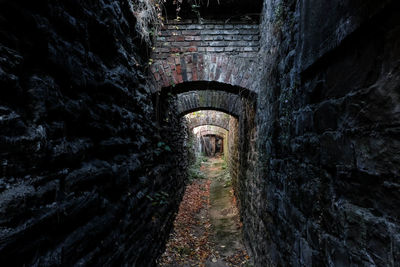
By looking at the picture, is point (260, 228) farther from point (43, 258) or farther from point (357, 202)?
point (43, 258)

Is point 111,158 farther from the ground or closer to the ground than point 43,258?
farther from the ground

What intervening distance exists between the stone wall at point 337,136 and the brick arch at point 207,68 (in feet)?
3.78

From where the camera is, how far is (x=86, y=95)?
160cm

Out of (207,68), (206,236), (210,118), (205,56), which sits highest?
(210,118)

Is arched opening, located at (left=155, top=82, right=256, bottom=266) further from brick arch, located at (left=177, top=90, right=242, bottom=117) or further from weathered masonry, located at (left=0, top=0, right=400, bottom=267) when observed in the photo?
weathered masonry, located at (left=0, top=0, right=400, bottom=267)

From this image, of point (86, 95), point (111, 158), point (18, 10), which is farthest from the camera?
point (111, 158)

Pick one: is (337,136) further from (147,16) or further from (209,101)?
(209,101)

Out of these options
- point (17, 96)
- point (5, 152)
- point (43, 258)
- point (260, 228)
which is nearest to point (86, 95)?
point (17, 96)

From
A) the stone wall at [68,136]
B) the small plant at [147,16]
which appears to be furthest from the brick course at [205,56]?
the stone wall at [68,136]

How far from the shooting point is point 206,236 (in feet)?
15.3

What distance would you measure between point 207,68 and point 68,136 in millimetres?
2532

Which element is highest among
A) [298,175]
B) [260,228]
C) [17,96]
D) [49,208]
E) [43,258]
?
[17,96]

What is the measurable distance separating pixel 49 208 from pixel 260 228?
2714 millimetres

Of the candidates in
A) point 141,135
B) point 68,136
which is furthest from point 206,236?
point 68,136
